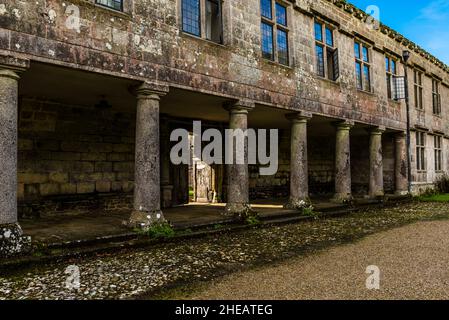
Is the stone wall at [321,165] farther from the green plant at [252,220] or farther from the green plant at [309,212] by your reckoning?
the green plant at [252,220]

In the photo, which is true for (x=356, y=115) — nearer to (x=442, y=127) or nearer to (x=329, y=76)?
(x=329, y=76)

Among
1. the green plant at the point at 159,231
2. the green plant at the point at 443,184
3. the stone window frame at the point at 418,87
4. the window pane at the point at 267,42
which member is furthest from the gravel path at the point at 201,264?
the green plant at the point at 443,184

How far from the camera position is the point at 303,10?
1104 centimetres

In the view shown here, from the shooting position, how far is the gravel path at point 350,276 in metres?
3.89

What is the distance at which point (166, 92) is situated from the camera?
7242mm

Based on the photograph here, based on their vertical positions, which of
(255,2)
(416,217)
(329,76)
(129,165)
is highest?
(255,2)

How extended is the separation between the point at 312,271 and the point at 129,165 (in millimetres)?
7159

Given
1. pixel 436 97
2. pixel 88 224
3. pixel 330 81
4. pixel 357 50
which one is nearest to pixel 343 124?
pixel 330 81

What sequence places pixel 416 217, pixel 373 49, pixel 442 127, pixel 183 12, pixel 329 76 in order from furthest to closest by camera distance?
pixel 442 127
pixel 373 49
pixel 329 76
pixel 416 217
pixel 183 12

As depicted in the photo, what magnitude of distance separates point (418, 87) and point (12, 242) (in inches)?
741

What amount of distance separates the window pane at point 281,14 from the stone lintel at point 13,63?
7190 millimetres

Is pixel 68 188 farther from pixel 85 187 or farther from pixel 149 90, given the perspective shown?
pixel 149 90

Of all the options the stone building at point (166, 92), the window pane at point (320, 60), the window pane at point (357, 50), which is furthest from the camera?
the window pane at point (357, 50)

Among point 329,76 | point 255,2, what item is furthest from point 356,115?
point 255,2
